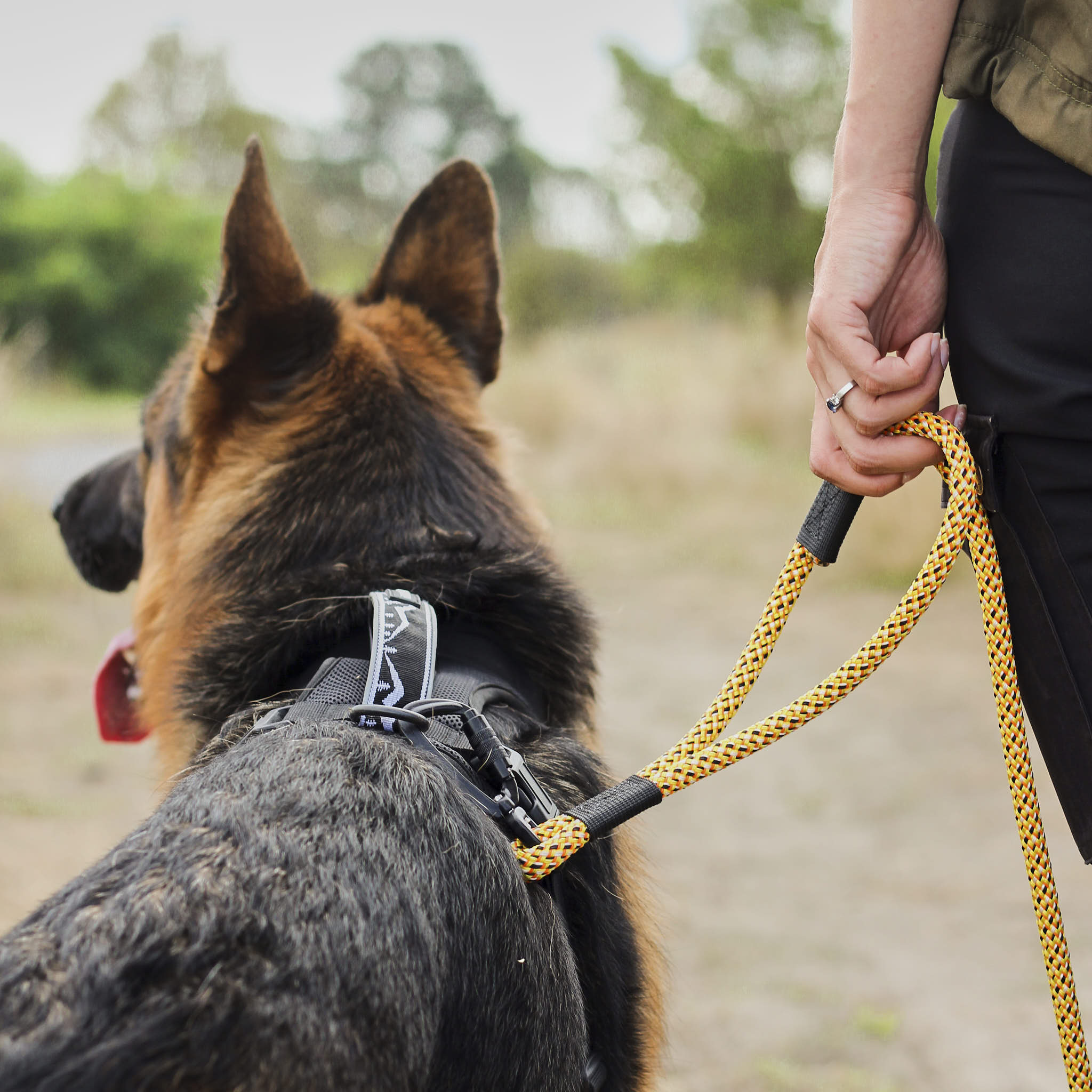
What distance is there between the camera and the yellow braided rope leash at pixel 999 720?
1248mm

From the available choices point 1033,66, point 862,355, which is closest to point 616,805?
point 862,355

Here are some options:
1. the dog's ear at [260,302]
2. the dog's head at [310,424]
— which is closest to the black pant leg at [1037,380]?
the dog's head at [310,424]

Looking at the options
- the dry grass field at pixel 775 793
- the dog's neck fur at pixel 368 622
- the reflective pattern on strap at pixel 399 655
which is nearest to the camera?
the reflective pattern on strap at pixel 399 655

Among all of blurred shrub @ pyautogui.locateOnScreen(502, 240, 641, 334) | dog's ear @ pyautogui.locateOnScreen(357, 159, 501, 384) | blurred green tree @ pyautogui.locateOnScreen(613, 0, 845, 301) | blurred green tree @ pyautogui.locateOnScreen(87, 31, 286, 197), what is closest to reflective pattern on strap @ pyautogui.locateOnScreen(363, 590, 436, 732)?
dog's ear @ pyautogui.locateOnScreen(357, 159, 501, 384)

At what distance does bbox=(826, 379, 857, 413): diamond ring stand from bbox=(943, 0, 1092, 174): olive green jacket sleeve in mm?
329

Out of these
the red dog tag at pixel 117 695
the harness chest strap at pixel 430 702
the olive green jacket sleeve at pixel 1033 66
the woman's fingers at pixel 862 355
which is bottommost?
the red dog tag at pixel 117 695

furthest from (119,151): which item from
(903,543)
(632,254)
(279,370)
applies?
(279,370)

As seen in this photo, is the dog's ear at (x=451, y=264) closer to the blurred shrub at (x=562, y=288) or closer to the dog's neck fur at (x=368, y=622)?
the dog's neck fur at (x=368, y=622)

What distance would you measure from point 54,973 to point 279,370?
1363mm

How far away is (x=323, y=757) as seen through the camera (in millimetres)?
1161

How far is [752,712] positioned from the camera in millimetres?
5461

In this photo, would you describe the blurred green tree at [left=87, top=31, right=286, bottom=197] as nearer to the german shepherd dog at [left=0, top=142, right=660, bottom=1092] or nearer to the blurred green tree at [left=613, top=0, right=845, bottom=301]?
the blurred green tree at [left=613, top=0, right=845, bottom=301]

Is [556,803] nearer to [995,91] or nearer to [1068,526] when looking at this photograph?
[1068,526]

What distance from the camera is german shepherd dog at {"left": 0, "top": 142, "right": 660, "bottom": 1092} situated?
886mm
